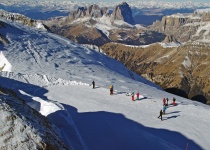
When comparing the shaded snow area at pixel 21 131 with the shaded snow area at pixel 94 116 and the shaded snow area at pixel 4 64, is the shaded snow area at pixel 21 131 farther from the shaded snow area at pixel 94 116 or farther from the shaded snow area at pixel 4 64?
the shaded snow area at pixel 4 64

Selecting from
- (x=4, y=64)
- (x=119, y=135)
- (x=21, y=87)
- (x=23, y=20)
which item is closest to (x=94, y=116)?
(x=119, y=135)

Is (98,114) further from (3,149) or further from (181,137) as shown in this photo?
(3,149)

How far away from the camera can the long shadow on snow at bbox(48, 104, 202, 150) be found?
35.3 m

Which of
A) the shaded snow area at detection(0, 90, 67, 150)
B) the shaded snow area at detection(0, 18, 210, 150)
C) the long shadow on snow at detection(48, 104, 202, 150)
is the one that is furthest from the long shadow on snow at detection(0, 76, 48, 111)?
the shaded snow area at detection(0, 90, 67, 150)

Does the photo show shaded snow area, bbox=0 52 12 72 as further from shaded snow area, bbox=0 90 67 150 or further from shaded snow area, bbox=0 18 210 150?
shaded snow area, bbox=0 90 67 150

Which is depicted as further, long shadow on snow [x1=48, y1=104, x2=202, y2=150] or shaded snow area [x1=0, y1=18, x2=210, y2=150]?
long shadow on snow [x1=48, y1=104, x2=202, y2=150]

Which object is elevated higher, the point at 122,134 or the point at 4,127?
the point at 4,127

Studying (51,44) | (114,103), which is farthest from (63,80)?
(51,44)

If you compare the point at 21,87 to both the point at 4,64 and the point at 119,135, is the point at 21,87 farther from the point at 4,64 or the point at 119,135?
the point at 119,135

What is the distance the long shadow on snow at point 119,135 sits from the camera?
3534 centimetres

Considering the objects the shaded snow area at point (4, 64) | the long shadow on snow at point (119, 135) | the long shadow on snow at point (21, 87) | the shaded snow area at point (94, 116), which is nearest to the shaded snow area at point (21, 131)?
the shaded snow area at point (94, 116)

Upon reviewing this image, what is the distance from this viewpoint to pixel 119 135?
38.1 meters

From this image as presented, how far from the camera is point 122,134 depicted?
3847 centimetres

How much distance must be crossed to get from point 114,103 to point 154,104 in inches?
283
